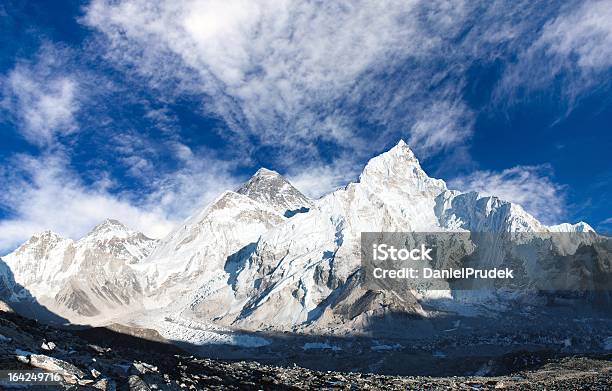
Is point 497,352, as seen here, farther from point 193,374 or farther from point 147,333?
point 193,374

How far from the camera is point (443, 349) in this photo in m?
196

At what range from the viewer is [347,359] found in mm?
169000

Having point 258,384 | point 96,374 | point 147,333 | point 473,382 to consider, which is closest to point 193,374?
point 258,384

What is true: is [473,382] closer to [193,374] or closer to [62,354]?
[193,374]

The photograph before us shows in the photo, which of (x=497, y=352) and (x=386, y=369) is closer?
(x=386, y=369)

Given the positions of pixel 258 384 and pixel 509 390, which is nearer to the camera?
pixel 258 384

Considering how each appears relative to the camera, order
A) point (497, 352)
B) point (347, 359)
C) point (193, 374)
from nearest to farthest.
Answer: point (193, 374) → point (347, 359) → point (497, 352)

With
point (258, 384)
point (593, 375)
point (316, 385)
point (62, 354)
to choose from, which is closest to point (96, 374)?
point (62, 354)

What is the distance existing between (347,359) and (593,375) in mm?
→ 120278

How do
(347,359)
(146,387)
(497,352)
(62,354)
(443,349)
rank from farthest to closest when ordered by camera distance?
(443,349)
(497,352)
(347,359)
(62,354)
(146,387)

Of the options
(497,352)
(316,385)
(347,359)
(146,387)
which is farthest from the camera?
(497,352)

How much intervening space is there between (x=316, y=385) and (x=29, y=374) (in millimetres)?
26616

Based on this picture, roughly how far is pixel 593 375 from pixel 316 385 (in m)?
31.3

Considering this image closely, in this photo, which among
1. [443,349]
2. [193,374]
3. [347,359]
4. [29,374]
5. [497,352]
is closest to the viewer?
[29,374]
